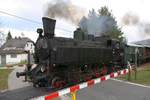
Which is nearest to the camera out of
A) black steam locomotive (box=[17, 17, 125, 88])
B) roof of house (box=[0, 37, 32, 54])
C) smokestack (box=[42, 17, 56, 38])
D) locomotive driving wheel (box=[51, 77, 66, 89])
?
locomotive driving wheel (box=[51, 77, 66, 89])

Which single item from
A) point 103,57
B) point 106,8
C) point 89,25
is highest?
point 106,8

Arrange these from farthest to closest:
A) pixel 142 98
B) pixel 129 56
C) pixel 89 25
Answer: pixel 129 56
pixel 89 25
pixel 142 98

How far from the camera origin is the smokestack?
14283 millimetres

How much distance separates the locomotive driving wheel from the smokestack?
244 centimetres

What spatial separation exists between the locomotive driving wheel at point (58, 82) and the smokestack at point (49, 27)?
2.44 metres

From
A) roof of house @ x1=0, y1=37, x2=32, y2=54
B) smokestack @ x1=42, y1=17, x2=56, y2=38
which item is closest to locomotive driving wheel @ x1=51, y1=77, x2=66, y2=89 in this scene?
smokestack @ x1=42, y1=17, x2=56, y2=38

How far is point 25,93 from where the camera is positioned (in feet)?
42.8

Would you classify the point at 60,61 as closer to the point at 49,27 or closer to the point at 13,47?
the point at 49,27

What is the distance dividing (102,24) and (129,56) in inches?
273

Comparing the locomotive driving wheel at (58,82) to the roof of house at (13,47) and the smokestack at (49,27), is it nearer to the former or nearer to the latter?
the smokestack at (49,27)

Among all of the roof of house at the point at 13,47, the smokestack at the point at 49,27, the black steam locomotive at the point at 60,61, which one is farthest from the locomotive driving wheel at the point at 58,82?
the roof of house at the point at 13,47

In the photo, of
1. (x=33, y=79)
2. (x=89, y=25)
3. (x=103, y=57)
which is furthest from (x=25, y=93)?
(x=89, y=25)

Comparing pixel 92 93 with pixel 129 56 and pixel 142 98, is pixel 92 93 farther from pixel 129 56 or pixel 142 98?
pixel 129 56

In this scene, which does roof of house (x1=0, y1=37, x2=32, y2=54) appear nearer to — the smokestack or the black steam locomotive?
the black steam locomotive
